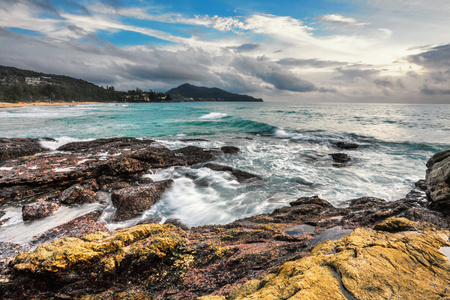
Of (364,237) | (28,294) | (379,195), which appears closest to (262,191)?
(379,195)

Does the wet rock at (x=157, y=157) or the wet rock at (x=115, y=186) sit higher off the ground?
the wet rock at (x=157, y=157)

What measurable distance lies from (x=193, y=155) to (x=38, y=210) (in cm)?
683

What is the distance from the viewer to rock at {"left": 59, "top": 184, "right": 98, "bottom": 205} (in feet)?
18.6

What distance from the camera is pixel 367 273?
1.95m

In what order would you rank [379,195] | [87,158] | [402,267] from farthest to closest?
[87,158], [379,195], [402,267]

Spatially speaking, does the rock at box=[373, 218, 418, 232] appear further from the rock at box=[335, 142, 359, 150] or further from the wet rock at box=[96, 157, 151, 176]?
the rock at box=[335, 142, 359, 150]

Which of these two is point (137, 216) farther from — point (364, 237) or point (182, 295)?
point (364, 237)

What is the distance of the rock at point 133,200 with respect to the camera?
5.46 meters

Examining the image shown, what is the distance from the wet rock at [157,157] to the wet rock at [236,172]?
1651 millimetres

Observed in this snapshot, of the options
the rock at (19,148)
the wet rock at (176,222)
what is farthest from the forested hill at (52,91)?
the wet rock at (176,222)

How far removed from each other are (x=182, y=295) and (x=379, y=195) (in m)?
8.31

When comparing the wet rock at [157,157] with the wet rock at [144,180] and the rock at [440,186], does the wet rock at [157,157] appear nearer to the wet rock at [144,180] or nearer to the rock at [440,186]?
the wet rock at [144,180]

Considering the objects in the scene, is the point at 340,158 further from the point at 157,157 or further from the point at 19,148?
the point at 19,148

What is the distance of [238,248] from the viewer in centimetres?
326
